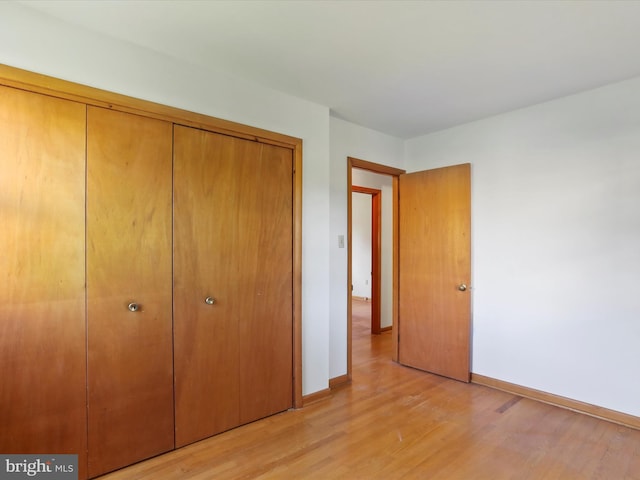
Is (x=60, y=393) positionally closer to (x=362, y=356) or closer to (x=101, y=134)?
(x=101, y=134)

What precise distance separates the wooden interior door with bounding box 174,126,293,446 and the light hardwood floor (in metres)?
0.23

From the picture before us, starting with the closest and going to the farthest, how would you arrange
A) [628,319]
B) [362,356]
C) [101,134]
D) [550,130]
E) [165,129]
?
[101,134], [165,129], [628,319], [550,130], [362,356]

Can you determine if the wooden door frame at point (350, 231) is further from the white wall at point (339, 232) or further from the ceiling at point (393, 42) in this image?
the ceiling at point (393, 42)

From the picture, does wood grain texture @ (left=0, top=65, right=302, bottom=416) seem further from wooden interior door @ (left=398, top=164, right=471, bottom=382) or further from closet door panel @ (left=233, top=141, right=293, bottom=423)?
wooden interior door @ (left=398, top=164, right=471, bottom=382)

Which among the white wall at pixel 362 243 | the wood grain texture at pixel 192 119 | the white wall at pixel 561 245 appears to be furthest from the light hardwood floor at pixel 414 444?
the white wall at pixel 362 243

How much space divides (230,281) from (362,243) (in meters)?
5.07

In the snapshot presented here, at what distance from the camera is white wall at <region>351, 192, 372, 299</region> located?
6910 millimetres

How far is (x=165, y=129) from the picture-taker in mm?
2080

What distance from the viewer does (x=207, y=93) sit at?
7.39ft

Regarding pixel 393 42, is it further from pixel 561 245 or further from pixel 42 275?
pixel 42 275

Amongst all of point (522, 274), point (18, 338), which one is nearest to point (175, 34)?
point (18, 338)

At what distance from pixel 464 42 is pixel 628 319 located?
227 cm

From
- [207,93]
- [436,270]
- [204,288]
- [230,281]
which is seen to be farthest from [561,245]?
[207,93]

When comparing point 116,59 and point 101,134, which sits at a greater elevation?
point 116,59
